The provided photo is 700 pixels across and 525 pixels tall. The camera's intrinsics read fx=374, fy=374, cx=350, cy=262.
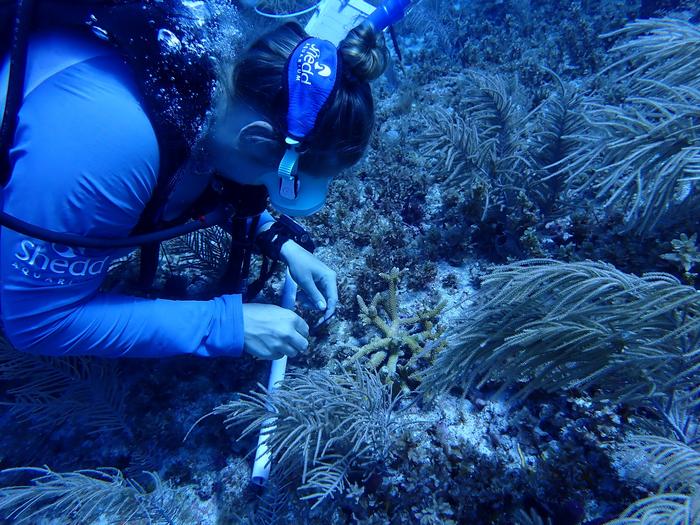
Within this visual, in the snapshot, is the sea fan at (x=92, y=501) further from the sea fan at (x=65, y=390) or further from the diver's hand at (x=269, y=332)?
the diver's hand at (x=269, y=332)

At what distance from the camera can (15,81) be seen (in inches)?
59.3

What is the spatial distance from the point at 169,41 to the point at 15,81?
621mm

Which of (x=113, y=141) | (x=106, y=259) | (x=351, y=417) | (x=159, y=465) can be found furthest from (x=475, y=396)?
(x=113, y=141)

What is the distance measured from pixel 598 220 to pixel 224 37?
373 centimetres

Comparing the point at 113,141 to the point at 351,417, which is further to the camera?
the point at 351,417

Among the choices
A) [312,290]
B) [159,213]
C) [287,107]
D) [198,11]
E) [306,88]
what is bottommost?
[312,290]

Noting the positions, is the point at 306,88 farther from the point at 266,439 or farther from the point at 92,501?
the point at 92,501

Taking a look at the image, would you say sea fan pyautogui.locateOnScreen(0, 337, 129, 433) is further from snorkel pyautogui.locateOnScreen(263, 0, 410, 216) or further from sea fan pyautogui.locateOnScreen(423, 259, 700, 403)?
sea fan pyautogui.locateOnScreen(423, 259, 700, 403)

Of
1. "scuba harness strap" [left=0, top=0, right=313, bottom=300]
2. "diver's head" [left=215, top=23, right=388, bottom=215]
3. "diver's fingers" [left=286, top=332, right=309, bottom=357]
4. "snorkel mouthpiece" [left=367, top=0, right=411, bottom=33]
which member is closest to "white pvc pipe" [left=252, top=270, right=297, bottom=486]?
"diver's fingers" [left=286, top=332, right=309, bottom=357]

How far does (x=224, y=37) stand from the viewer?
1854mm

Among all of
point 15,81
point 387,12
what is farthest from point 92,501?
point 387,12

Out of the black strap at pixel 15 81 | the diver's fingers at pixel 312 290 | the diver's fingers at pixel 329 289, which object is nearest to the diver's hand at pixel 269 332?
the diver's fingers at pixel 312 290

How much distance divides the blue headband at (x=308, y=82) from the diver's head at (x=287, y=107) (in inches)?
0.6

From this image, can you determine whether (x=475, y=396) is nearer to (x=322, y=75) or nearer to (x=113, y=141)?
(x=322, y=75)
